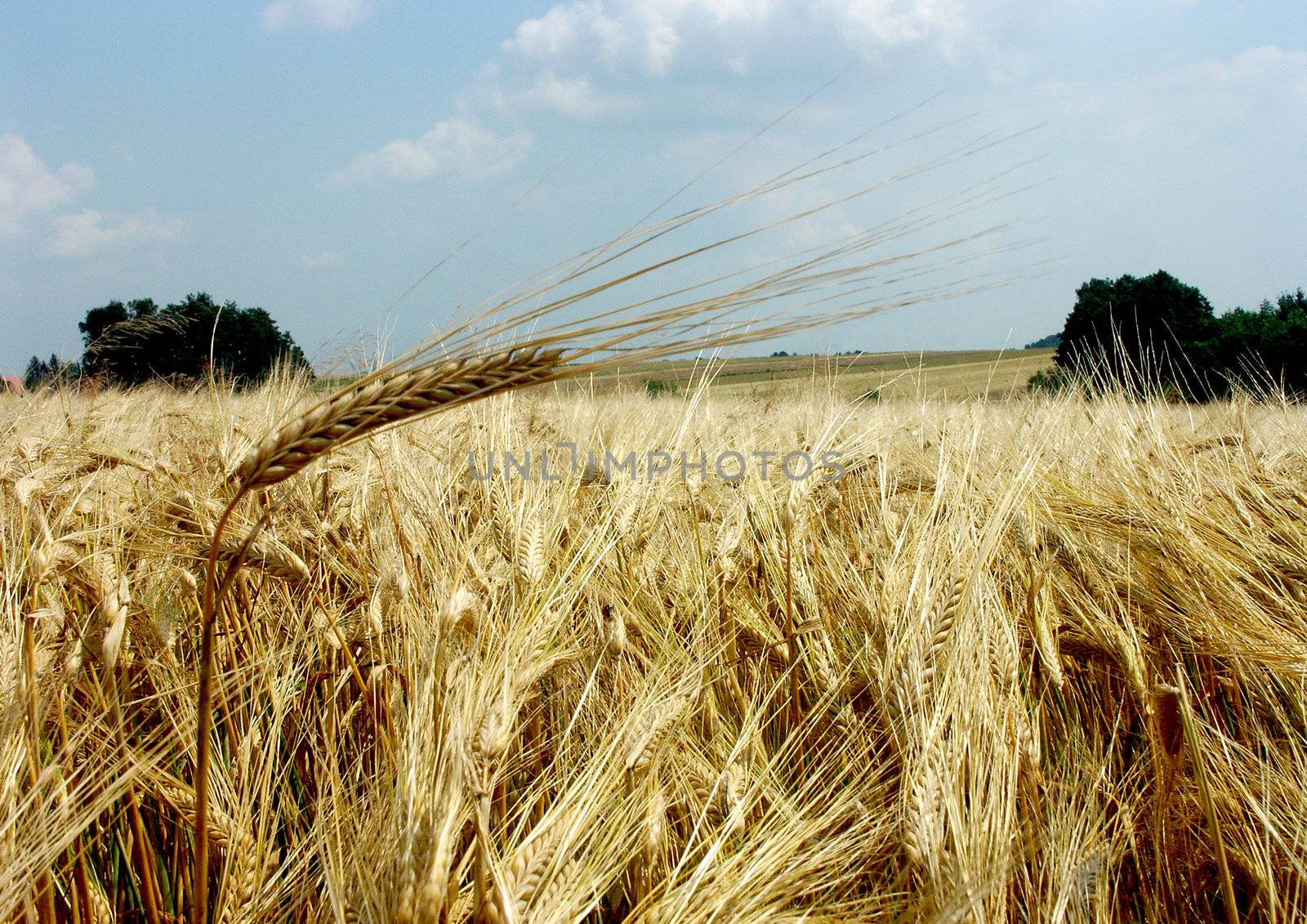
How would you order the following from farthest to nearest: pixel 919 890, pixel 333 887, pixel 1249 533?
pixel 1249 533 < pixel 919 890 < pixel 333 887

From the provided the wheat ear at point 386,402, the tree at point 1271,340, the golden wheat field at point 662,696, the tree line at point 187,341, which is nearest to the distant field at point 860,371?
the golden wheat field at point 662,696

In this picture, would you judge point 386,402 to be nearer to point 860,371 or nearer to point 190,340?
point 860,371

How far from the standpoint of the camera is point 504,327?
80 centimetres

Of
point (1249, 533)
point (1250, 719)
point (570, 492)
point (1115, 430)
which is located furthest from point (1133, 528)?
point (570, 492)

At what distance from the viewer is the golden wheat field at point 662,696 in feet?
3.42

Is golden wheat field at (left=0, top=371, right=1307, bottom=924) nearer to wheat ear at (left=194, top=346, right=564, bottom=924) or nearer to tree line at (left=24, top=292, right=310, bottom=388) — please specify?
wheat ear at (left=194, top=346, right=564, bottom=924)

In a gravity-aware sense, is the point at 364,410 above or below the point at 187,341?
below

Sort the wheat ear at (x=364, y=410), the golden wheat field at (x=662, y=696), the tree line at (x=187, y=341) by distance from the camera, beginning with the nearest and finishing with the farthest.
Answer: the wheat ear at (x=364, y=410) → the golden wheat field at (x=662, y=696) → the tree line at (x=187, y=341)

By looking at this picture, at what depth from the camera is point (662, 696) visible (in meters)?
1.34

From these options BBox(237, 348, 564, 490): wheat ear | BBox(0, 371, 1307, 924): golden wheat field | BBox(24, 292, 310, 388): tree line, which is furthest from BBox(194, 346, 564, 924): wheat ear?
BBox(24, 292, 310, 388): tree line

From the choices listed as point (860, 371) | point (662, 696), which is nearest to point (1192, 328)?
point (860, 371)

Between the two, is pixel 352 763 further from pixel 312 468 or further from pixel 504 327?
pixel 504 327

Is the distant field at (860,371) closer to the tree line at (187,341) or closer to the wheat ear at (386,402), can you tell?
the wheat ear at (386,402)

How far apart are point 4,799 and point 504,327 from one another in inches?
35.4
